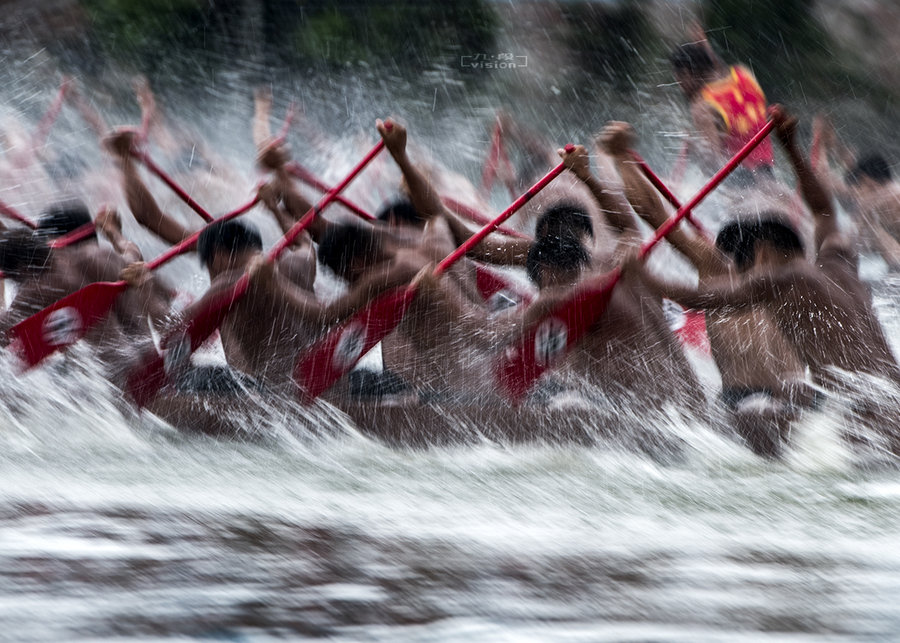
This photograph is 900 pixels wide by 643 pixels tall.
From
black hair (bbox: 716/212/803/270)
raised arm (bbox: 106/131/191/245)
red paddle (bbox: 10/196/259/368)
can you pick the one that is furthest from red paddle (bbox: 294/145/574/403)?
raised arm (bbox: 106/131/191/245)

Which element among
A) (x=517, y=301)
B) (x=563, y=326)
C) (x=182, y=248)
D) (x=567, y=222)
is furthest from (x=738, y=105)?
(x=182, y=248)

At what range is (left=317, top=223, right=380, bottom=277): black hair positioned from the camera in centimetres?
475

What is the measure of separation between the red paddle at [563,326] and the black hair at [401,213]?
74 centimetres

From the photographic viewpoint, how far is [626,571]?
292 centimetres

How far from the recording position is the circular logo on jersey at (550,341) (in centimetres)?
417

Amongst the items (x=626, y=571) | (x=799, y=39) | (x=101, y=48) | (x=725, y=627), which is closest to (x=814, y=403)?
(x=626, y=571)

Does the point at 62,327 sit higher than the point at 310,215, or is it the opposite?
the point at 310,215

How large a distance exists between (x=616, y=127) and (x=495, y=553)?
5.67 feet

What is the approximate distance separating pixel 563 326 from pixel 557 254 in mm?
275

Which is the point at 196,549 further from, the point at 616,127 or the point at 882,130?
the point at 882,130

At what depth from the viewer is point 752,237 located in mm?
4176

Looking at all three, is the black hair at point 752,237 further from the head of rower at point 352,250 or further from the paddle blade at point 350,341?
the head of rower at point 352,250

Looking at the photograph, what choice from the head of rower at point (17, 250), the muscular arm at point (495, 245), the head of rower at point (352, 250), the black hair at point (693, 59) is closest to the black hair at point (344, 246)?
the head of rower at point (352, 250)

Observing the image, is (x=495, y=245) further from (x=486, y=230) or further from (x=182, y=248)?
(x=182, y=248)
